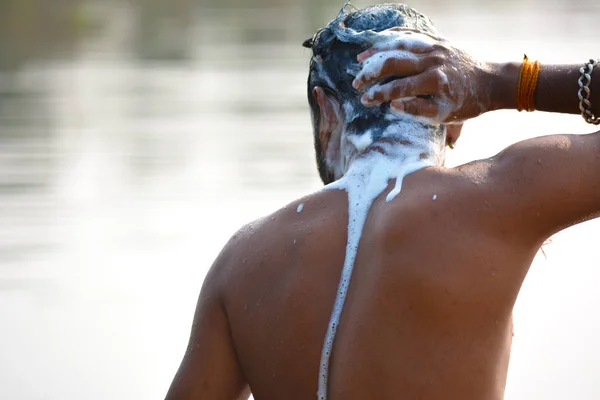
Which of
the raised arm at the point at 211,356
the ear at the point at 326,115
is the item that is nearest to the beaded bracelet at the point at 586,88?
the ear at the point at 326,115

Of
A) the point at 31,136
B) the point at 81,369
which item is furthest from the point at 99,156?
the point at 81,369

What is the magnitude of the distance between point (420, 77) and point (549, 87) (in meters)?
0.32

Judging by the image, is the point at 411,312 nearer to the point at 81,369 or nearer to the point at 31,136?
the point at 81,369

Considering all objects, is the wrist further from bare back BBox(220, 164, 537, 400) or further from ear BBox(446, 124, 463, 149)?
bare back BBox(220, 164, 537, 400)

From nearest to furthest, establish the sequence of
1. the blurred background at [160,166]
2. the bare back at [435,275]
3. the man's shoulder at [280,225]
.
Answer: the bare back at [435,275]
the man's shoulder at [280,225]
the blurred background at [160,166]

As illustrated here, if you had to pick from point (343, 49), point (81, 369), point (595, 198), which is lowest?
point (81, 369)

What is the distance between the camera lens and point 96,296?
16.1ft

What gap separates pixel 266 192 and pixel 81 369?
2.00 metres

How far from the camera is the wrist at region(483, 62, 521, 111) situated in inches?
91.2

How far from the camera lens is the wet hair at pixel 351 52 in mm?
2279

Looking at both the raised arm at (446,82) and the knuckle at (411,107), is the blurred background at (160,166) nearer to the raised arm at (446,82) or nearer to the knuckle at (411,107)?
the raised arm at (446,82)

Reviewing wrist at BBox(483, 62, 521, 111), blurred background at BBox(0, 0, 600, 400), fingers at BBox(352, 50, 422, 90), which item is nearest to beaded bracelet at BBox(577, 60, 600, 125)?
wrist at BBox(483, 62, 521, 111)

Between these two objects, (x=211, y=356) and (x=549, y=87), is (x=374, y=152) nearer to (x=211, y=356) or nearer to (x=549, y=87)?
(x=549, y=87)

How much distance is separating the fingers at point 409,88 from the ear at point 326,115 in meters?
0.15
